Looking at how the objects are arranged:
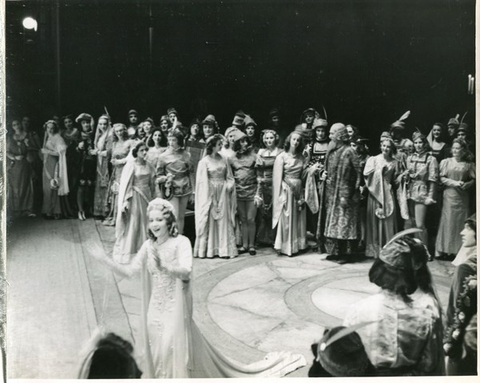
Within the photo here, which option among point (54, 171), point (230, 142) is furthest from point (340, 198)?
point (54, 171)

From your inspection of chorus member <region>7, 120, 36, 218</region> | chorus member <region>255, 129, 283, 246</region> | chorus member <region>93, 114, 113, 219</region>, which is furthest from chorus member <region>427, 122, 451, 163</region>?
chorus member <region>7, 120, 36, 218</region>

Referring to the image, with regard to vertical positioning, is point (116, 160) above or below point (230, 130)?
below

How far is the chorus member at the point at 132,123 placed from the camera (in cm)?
416

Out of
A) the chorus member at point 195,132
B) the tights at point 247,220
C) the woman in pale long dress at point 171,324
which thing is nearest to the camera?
the woman in pale long dress at point 171,324

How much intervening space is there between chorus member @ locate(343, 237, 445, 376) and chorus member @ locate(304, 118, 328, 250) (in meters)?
0.59

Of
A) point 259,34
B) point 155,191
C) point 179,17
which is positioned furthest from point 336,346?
point 179,17

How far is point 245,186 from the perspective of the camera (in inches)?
170

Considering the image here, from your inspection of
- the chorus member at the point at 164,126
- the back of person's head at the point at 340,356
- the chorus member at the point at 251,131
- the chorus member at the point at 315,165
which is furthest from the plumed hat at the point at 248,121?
the back of person's head at the point at 340,356

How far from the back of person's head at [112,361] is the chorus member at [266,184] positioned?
1.30m

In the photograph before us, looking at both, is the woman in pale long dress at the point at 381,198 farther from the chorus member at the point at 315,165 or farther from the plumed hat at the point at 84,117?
the plumed hat at the point at 84,117

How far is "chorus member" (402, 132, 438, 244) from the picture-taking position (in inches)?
167

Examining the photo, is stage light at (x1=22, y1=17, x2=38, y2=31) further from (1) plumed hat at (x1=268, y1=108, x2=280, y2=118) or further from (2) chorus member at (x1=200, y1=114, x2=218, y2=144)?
(1) plumed hat at (x1=268, y1=108, x2=280, y2=118)

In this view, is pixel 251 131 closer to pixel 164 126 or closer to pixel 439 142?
pixel 164 126

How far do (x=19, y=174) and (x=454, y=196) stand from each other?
329 centimetres
